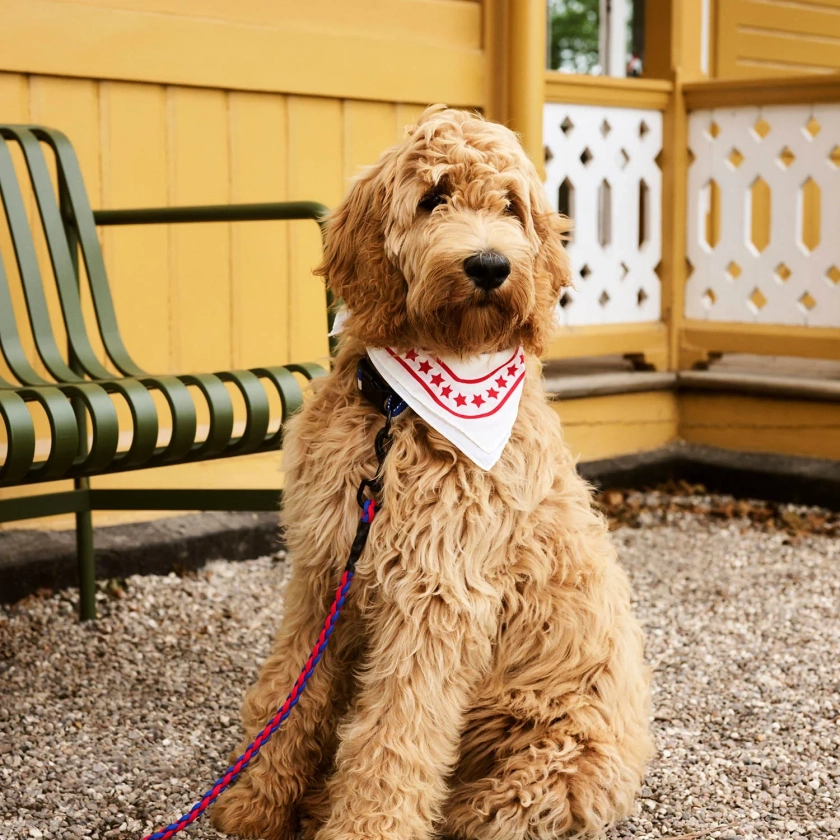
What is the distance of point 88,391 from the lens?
2738 mm

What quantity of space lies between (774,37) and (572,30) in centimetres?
1356

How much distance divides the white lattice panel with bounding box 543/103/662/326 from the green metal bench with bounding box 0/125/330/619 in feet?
8.61

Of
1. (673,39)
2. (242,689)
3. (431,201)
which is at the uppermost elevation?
(673,39)

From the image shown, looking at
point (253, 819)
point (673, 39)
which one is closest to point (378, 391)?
point (253, 819)

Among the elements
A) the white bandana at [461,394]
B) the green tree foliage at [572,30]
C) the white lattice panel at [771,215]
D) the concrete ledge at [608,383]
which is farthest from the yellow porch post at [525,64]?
the green tree foliage at [572,30]

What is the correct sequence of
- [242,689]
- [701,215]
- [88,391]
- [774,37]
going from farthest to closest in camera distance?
[774,37] < [701,215] < [242,689] < [88,391]

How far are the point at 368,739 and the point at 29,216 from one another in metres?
2.48

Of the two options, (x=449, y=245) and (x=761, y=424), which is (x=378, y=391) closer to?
(x=449, y=245)

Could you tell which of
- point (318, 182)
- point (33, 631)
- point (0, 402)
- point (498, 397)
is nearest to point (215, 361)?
point (318, 182)

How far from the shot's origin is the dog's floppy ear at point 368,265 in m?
2.31

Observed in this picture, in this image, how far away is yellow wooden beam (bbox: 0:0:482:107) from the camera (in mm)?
3924

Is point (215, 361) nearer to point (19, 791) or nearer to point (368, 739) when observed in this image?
point (19, 791)

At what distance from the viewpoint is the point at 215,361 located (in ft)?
14.8

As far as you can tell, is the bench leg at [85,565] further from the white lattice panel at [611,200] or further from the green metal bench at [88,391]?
the white lattice panel at [611,200]
